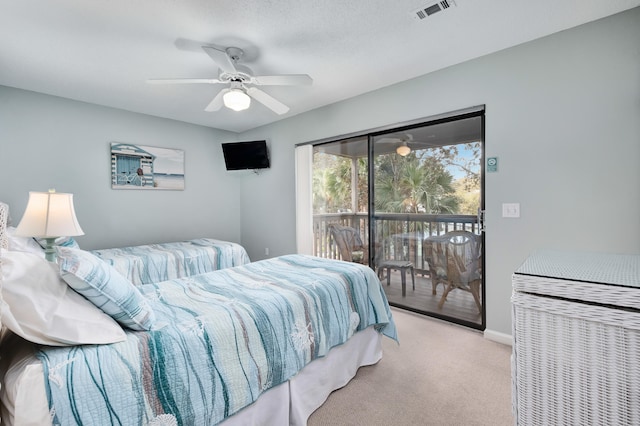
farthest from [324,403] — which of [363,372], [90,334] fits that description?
[90,334]

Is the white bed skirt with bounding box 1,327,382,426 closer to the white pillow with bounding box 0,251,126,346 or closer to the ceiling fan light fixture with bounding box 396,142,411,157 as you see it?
the white pillow with bounding box 0,251,126,346

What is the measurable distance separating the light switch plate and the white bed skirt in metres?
1.54

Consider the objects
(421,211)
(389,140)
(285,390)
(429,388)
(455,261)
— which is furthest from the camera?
(389,140)

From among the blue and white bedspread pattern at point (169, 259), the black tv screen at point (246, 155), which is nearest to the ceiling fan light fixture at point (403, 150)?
the black tv screen at point (246, 155)

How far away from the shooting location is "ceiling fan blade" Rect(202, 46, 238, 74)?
7.11 ft

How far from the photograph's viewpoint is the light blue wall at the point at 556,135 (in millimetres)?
2086

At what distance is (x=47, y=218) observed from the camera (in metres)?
2.38

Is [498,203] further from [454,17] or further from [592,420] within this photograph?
[592,420]

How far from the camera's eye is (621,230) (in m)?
2.10

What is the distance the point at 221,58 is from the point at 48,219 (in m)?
1.89

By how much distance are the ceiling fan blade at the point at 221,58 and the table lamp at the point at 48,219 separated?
1.74 m

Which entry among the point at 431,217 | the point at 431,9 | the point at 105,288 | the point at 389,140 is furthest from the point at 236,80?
the point at 431,217

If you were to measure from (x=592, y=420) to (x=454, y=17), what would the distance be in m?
2.44

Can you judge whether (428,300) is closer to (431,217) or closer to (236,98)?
(431,217)
